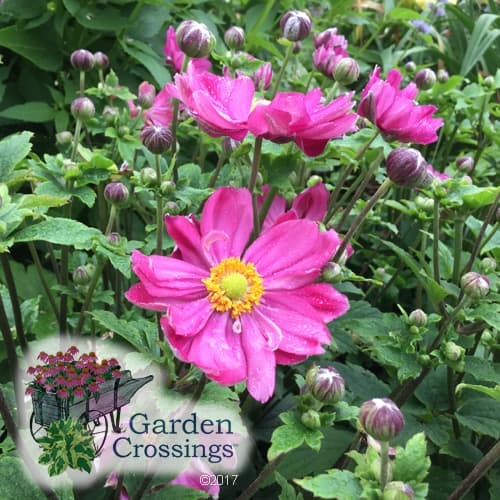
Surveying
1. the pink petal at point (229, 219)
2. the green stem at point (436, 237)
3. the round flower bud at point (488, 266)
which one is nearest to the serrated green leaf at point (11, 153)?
the pink petal at point (229, 219)

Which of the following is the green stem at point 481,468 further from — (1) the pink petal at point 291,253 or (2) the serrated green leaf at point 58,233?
(2) the serrated green leaf at point 58,233

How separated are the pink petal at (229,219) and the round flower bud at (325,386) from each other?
21cm

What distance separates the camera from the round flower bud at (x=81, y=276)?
1.06m

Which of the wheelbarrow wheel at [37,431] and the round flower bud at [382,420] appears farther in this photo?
the wheelbarrow wheel at [37,431]

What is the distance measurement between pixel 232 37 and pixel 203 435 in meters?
0.77

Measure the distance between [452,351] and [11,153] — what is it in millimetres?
679

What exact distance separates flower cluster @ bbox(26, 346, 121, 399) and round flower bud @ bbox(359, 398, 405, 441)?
0.34m

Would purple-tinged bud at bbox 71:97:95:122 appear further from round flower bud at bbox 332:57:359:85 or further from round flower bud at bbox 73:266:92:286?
round flower bud at bbox 332:57:359:85

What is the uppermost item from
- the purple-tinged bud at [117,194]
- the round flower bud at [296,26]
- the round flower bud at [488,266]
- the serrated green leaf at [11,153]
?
the round flower bud at [296,26]

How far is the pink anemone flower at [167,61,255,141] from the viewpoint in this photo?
0.82 m

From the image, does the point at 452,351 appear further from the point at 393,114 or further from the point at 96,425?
the point at 96,425

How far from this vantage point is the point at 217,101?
88 centimetres

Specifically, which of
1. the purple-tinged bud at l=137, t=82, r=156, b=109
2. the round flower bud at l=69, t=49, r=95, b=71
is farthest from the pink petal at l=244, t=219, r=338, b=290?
the round flower bud at l=69, t=49, r=95, b=71

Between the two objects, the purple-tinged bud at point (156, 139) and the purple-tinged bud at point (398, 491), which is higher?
the purple-tinged bud at point (156, 139)
